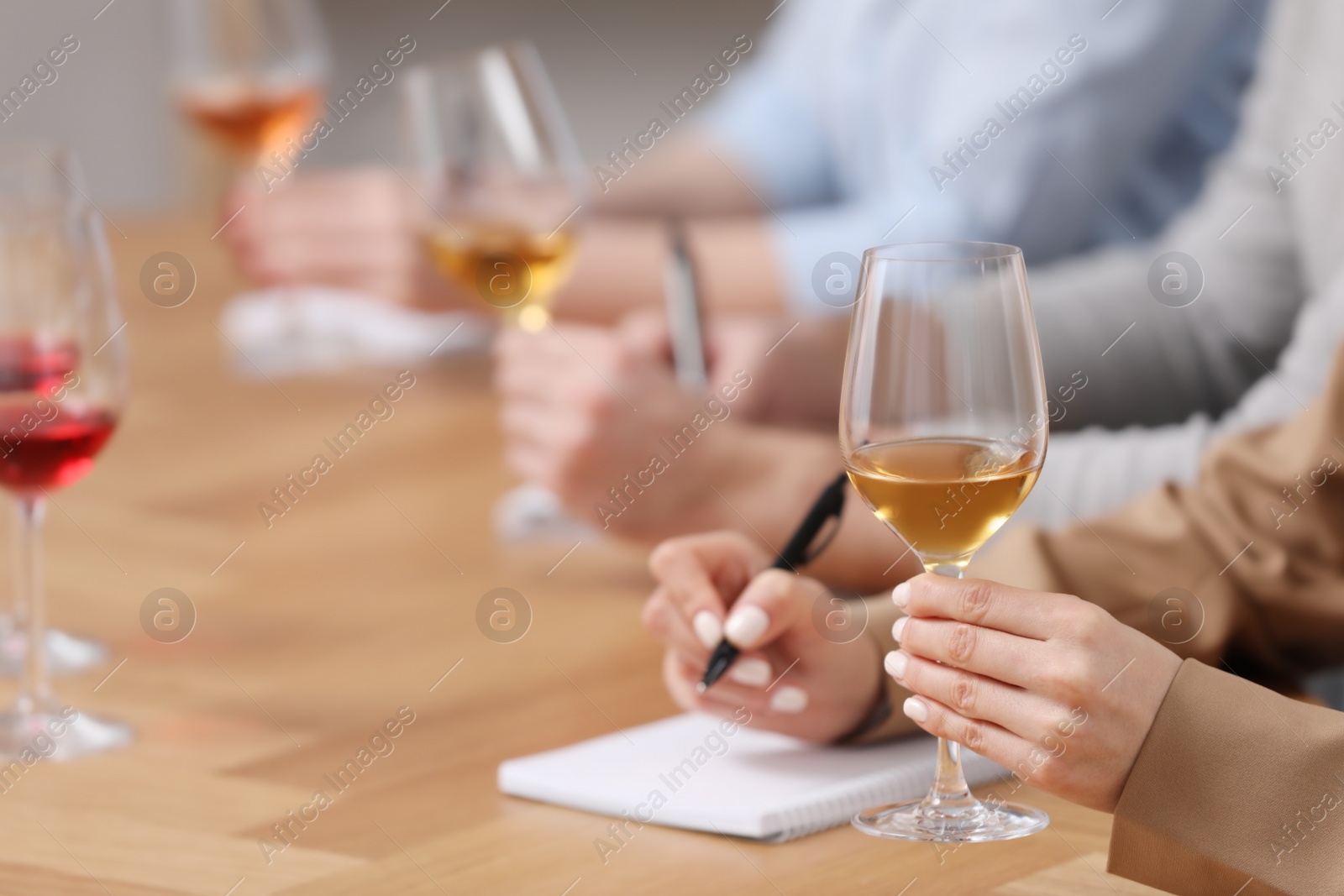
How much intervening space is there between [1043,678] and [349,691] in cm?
43

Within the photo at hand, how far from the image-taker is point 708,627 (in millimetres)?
710

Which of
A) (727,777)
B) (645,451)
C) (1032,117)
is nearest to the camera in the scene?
(727,777)

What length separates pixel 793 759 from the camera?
2.33 ft

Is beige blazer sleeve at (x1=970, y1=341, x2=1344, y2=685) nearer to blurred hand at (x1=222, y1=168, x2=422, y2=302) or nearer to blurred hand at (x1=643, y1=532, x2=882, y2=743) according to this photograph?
blurred hand at (x1=643, y1=532, x2=882, y2=743)

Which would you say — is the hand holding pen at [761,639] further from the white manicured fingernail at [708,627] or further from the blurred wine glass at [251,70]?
the blurred wine glass at [251,70]

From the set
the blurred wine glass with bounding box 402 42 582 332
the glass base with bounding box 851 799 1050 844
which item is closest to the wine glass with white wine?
the glass base with bounding box 851 799 1050 844

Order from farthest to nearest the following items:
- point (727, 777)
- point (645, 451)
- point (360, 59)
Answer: point (360, 59) → point (645, 451) → point (727, 777)

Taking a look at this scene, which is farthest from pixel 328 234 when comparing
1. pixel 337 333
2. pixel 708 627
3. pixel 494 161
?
pixel 708 627

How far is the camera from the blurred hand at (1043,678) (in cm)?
56

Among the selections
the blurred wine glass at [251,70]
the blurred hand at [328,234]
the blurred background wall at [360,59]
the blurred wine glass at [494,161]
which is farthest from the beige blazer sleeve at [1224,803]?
the blurred background wall at [360,59]

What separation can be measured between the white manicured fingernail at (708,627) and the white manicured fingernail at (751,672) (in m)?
0.02

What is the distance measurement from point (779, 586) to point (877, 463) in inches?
4.5

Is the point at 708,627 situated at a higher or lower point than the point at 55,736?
lower

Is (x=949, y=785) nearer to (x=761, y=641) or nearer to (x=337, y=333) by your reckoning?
(x=761, y=641)
